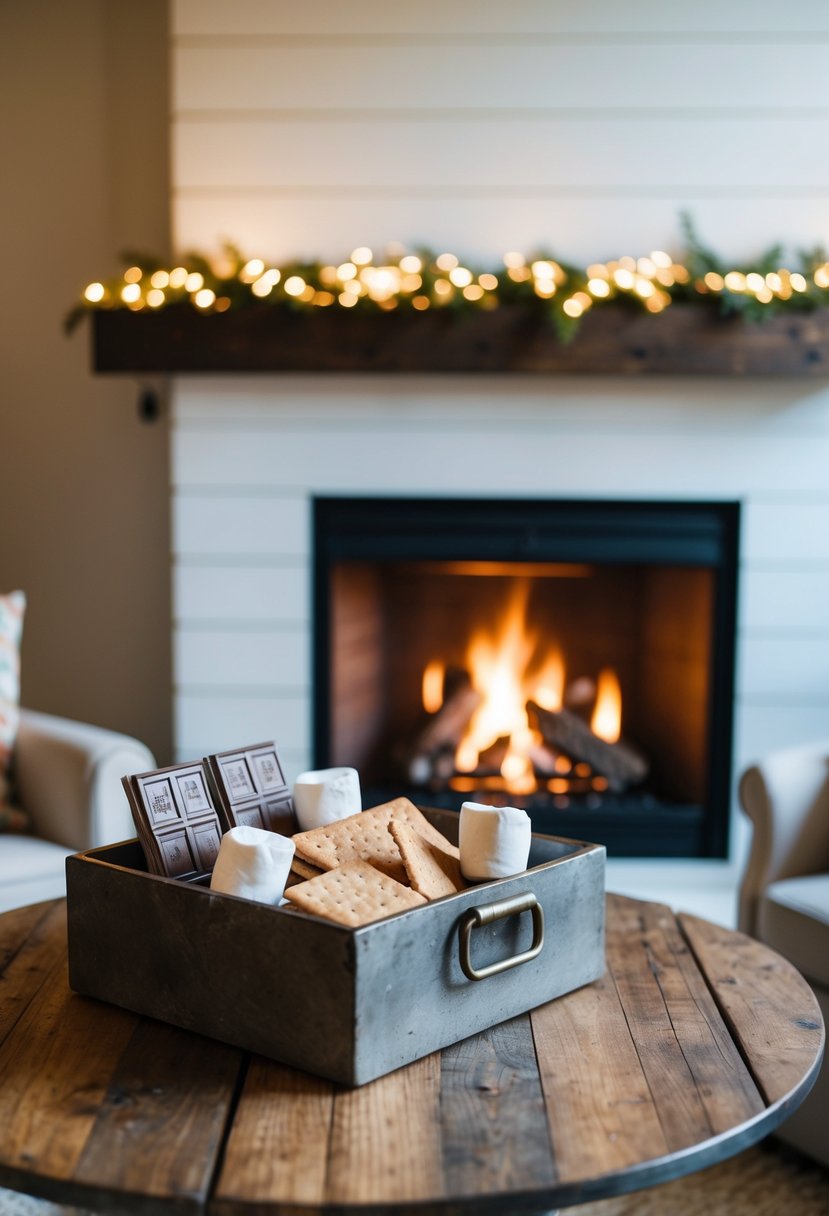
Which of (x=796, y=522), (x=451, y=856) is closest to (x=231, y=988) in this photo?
(x=451, y=856)

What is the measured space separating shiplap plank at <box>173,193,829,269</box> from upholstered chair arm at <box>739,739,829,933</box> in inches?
46.2

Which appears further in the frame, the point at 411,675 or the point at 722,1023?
the point at 411,675

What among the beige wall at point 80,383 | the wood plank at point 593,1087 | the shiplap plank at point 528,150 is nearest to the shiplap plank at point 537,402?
the shiplap plank at point 528,150

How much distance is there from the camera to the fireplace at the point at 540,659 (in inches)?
101

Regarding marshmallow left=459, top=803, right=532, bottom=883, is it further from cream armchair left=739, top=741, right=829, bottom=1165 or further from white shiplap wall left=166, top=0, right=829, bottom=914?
white shiplap wall left=166, top=0, right=829, bottom=914

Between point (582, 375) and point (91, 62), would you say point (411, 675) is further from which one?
point (91, 62)

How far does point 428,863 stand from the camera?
1131mm

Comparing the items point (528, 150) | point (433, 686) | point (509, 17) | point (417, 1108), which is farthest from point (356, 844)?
point (509, 17)

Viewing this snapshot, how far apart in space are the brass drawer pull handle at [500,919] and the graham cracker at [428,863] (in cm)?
5

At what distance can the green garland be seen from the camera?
7.87 feet

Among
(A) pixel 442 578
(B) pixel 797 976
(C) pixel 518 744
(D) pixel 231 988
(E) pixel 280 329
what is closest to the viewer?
(D) pixel 231 988

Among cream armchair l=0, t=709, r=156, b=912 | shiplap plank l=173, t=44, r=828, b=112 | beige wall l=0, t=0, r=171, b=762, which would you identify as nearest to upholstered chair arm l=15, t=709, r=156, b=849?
cream armchair l=0, t=709, r=156, b=912

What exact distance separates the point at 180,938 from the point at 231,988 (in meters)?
0.07

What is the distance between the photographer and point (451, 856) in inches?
46.0
